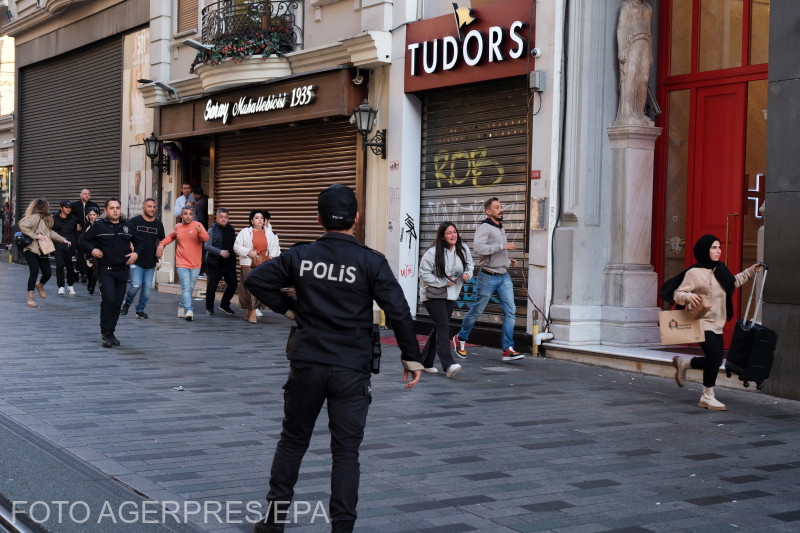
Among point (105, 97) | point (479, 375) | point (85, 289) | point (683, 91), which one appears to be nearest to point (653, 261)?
point (683, 91)

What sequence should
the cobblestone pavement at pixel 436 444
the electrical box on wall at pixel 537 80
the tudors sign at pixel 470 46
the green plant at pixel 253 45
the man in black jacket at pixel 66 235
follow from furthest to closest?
the man in black jacket at pixel 66 235
the green plant at pixel 253 45
the tudors sign at pixel 470 46
the electrical box on wall at pixel 537 80
the cobblestone pavement at pixel 436 444

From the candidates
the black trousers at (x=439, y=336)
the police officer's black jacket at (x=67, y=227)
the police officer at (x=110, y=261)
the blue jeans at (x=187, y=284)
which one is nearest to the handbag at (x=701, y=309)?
the black trousers at (x=439, y=336)

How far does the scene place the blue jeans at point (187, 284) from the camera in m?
16.2

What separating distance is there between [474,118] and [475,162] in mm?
614

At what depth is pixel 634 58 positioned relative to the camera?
41.9 ft

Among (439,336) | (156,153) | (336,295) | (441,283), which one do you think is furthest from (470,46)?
(156,153)

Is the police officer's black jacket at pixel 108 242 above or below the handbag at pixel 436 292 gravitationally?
above

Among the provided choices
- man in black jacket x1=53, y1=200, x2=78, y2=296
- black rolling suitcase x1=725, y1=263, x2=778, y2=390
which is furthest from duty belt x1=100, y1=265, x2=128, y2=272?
man in black jacket x1=53, y1=200, x2=78, y2=296

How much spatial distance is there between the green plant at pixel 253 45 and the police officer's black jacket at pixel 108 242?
645 centimetres

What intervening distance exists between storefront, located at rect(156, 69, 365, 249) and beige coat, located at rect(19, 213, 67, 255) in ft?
12.9

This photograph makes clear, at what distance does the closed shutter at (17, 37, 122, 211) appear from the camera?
83.9 ft

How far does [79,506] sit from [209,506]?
2.17ft

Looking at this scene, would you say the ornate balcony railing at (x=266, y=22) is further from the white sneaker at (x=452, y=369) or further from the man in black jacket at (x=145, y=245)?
the white sneaker at (x=452, y=369)

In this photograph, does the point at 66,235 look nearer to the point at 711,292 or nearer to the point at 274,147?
the point at 274,147
